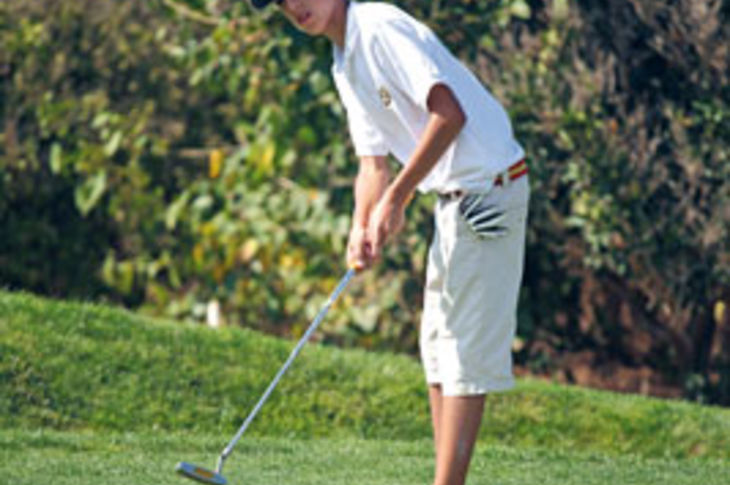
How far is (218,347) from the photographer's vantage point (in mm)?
7797

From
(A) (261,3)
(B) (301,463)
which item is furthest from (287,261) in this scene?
(A) (261,3)

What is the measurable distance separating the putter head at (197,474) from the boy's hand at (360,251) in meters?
0.72

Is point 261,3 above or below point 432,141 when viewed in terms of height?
above

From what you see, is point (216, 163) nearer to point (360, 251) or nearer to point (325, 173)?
point (325, 173)

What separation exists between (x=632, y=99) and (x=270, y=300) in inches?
100

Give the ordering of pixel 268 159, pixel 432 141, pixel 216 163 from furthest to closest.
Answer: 1. pixel 216 163
2. pixel 268 159
3. pixel 432 141

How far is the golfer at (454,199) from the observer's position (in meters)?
4.50

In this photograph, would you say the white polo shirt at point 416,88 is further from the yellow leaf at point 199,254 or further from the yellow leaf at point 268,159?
the yellow leaf at point 199,254

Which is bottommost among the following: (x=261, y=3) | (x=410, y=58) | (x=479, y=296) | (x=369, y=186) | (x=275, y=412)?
(x=275, y=412)

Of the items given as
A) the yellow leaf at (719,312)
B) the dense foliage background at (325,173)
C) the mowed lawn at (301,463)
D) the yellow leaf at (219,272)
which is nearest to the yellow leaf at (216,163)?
the dense foliage background at (325,173)

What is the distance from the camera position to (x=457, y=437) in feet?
15.1

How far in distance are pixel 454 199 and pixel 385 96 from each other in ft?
1.16

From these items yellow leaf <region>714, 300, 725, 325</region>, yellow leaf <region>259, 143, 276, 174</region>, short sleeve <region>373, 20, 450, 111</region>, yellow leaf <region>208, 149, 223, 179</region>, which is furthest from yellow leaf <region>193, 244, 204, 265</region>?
short sleeve <region>373, 20, 450, 111</region>

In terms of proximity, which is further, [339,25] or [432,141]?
[339,25]
